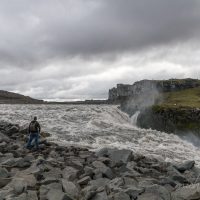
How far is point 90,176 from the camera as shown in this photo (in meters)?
19.5

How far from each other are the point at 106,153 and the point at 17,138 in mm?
12160

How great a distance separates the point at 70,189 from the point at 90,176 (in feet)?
10.3

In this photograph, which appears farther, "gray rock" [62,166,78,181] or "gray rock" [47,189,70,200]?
"gray rock" [62,166,78,181]

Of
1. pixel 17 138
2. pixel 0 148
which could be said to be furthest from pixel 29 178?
pixel 17 138

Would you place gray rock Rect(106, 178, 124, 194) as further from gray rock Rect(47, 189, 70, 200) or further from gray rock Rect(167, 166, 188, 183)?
gray rock Rect(167, 166, 188, 183)

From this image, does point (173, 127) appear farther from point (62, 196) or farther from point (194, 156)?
point (62, 196)

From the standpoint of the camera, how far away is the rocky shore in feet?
50.2

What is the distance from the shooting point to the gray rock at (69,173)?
1911 centimetres

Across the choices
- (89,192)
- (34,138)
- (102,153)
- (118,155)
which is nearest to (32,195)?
(89,192)

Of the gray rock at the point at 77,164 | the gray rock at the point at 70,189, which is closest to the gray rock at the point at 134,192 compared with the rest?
the gray rock at the point at 70,189

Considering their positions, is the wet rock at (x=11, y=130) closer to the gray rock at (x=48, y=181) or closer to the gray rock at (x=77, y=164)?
Answer: the gray rock at (x=77, y=164)

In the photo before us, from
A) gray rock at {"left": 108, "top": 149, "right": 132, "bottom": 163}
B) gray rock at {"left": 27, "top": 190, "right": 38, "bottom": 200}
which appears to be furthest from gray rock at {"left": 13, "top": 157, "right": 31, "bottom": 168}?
gray rock at {"left": 27, "top": 190, "right": 38, "bottom": 200}

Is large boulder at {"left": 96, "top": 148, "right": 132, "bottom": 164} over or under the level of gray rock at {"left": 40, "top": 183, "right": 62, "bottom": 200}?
over

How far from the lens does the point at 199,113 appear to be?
47438mm
